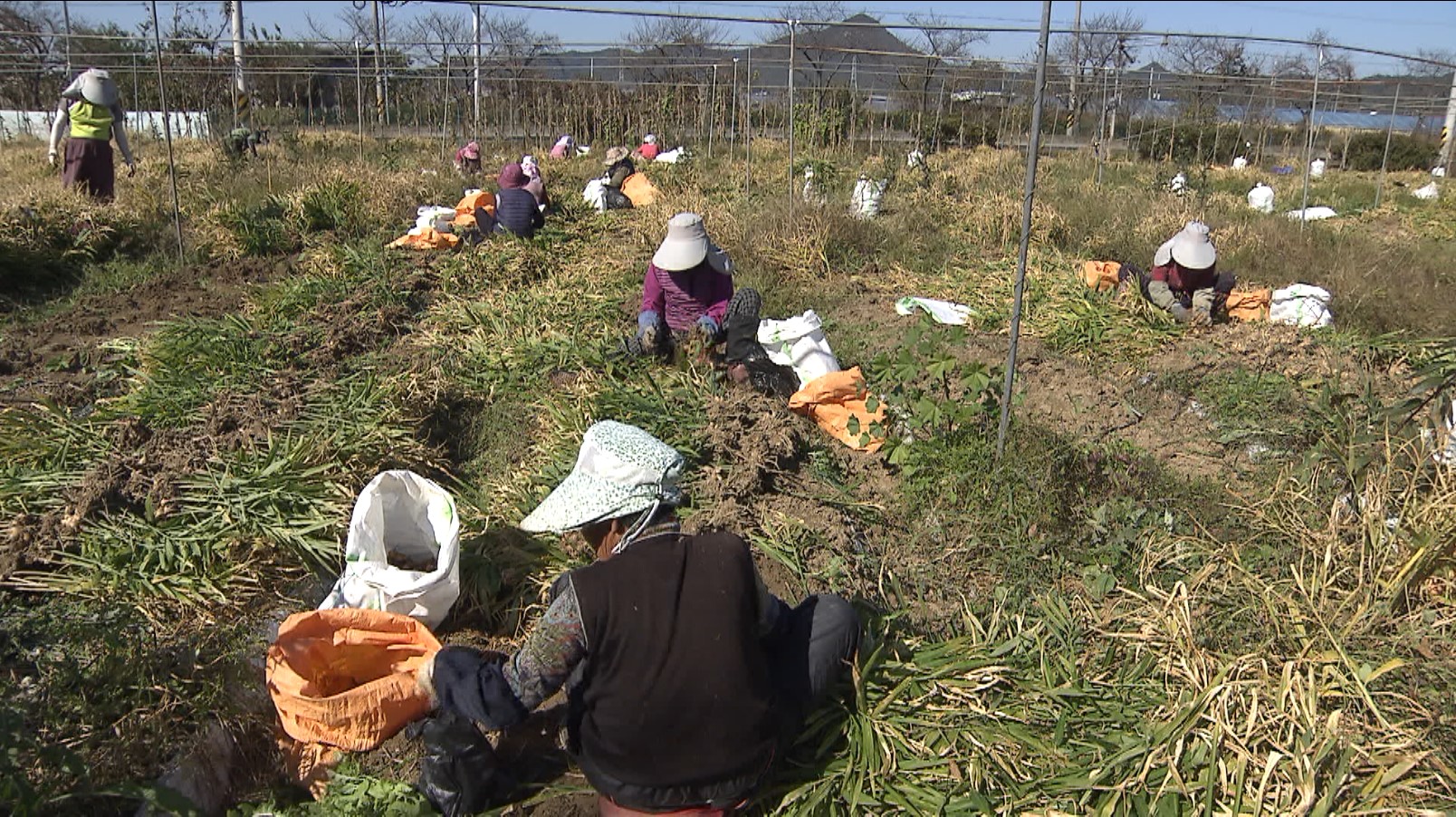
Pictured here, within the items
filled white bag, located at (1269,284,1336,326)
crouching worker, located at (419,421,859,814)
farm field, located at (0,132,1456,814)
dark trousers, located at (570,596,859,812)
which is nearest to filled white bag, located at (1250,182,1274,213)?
farm field, located at (0,132,1456,814)

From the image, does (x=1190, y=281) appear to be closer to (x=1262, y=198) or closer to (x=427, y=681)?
(x=427, y=681)

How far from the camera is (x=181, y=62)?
15.2 m

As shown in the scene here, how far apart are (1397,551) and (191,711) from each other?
334 centimetres

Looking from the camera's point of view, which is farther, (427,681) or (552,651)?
(427,681)

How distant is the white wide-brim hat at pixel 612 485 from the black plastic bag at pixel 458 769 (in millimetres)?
509

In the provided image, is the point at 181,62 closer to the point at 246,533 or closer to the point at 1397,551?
the point at 246,533

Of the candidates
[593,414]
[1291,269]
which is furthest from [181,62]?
[1291,269]

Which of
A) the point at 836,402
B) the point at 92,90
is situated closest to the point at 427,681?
the point at 836,402

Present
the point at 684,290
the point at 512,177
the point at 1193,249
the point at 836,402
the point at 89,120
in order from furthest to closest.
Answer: the point at 89,120
the point at 512,177
the point at 1193,249
the point at 684,290
the point at 836,402

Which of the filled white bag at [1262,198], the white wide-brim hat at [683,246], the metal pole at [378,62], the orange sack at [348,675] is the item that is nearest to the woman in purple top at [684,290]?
the white wide-brim hat at [683,246]

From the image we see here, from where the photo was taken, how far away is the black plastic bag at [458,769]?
224 cm

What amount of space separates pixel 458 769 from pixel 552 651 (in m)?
0.49

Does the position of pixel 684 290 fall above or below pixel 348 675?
above

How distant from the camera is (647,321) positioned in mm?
5094
